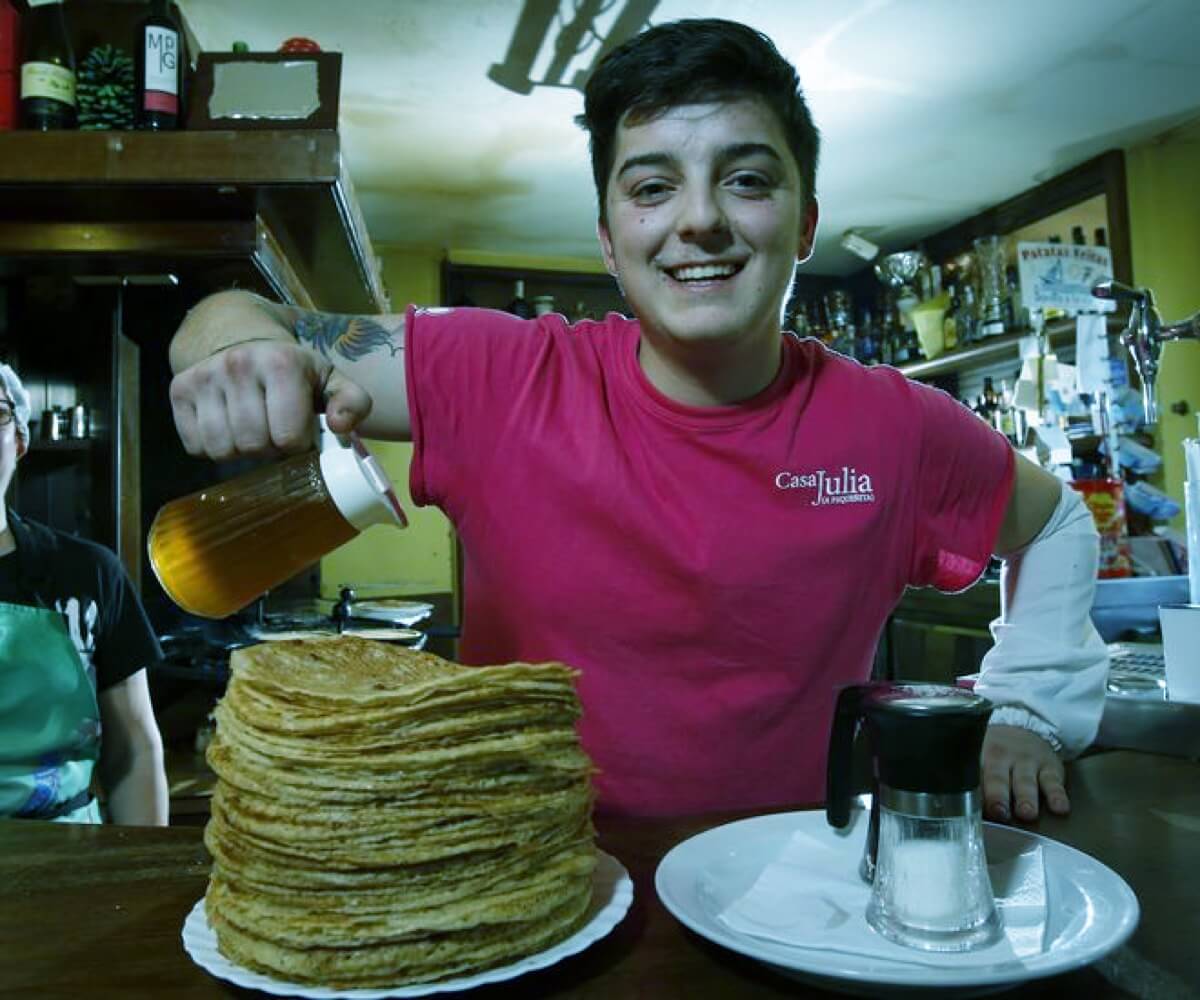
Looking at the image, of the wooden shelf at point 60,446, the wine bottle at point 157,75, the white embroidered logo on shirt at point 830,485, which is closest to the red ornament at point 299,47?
the wine bottle at point 157,75

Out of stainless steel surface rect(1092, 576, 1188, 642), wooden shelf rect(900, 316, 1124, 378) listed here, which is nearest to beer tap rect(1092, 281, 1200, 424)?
stainless steel surface rect(1092, 576, 1188, 642)

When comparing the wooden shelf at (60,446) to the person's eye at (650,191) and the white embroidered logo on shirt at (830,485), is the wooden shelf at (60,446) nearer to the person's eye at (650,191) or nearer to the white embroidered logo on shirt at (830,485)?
the person's eye at (650,191)

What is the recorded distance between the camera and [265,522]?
873mm

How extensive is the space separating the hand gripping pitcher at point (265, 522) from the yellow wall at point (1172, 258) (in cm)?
391

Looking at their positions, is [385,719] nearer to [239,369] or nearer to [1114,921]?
[239,369]

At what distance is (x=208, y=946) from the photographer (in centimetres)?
63

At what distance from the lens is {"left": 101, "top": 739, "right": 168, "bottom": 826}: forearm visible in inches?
79.7

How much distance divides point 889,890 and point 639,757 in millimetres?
Result: 566

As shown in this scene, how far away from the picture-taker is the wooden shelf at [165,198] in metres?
2.23

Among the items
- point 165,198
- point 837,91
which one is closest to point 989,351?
point 837,91

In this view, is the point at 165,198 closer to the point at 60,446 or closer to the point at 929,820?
the point at 60,446

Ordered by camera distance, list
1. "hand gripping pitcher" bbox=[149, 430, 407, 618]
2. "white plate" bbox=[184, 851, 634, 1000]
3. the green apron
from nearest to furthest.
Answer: "white plate" bbox=[184, 851, 634, 1000]
"hand gripping pitcher" bbox=[149, 430, 407, 618]
the green apron

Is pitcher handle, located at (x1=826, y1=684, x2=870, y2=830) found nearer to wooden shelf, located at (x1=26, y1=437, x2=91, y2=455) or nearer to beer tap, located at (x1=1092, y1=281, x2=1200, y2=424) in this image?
beer tap, located at (x1=1092, y1=281, x2=1200, y2=424)

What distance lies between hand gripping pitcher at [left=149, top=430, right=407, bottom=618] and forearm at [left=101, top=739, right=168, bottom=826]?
1.34 meters
